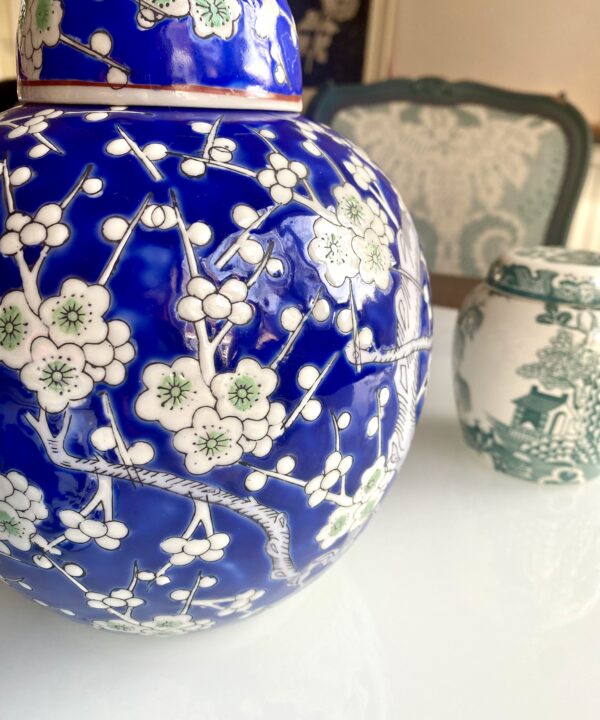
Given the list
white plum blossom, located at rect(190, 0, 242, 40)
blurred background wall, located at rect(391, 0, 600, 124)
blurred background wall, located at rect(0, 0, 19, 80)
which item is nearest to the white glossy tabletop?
white plum blossom, located at rect(190, 0, 242, 40)

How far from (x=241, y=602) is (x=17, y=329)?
7.4 inches

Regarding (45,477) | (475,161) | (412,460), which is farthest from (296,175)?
(475,161)

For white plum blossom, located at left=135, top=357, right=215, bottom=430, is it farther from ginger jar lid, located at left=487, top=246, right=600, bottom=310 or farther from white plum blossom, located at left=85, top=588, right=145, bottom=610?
ginger jar lid, located at left=487, top=246, right=600, bottom=310

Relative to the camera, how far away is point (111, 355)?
0.91 ft

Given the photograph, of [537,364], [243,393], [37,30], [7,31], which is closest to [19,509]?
[243,393]

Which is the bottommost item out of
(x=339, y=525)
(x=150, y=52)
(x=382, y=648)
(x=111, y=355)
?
(x=382, y=648)

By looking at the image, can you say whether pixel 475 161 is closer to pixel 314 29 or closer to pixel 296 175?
pixel 314 29

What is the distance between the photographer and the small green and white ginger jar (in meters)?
0.54

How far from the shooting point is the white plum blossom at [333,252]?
12.0 inches

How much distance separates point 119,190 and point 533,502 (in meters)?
0.44

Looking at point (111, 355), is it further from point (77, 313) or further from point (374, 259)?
point (374, 259)

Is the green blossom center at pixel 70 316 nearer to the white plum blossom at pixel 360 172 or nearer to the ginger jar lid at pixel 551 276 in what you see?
the white plum blossom at pixel 360 172

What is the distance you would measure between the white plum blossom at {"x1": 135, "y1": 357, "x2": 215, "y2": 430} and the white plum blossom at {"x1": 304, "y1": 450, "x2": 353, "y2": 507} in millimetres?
69

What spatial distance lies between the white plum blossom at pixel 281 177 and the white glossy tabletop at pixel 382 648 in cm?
27
